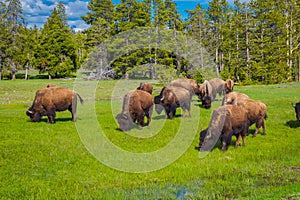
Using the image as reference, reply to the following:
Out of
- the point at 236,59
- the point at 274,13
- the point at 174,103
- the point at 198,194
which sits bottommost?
the point at 198,194

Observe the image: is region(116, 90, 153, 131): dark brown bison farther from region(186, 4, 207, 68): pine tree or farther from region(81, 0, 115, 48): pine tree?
region(186, 4, 207, 68): pine tree

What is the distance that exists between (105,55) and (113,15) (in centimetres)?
1222

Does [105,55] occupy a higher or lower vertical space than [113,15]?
lower

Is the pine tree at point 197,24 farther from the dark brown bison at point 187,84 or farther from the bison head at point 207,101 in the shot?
the bison head at point 207,101

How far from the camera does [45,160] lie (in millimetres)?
11250

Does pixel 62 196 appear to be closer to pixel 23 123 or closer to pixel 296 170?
pixel 296 170

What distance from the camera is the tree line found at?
171 ft

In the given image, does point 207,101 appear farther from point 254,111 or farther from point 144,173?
point 144,173

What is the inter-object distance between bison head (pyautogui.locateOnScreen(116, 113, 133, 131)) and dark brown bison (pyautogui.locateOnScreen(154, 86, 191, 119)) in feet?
12.1

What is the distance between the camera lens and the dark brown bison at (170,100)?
18.7 m

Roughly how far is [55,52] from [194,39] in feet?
96.1

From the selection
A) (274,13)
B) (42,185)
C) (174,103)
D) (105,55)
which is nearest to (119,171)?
(42,185)

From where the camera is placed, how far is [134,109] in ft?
52.1

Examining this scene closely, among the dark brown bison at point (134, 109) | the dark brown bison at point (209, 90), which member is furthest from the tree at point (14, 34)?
the dark brown bison at point (134, 109)
